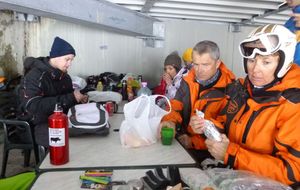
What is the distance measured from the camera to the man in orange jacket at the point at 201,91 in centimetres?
229

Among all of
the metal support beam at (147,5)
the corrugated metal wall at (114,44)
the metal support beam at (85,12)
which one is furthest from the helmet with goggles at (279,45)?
the corrugated metal wall at (114,44)

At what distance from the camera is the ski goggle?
1.54m

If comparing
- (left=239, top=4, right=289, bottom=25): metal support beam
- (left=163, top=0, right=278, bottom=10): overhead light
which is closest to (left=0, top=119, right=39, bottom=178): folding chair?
(left=163, top=0, right=278, bottom=10): overhead light

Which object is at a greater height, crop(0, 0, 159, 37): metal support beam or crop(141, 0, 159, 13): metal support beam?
crop(141, 0, 159, 13): metal support beam

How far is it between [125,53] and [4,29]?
203 centimetres

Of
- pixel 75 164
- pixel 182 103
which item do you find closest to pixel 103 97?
pixel 182 103

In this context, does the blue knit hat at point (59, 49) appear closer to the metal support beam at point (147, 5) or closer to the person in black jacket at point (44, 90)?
the person in black jacket at point (44, 90)

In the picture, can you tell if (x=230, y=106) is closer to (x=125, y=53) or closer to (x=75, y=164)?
(x=75, y=164)

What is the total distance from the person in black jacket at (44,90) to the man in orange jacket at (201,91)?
98 cm

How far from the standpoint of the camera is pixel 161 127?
6.73 feet

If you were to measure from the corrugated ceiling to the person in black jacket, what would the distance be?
4.61ft

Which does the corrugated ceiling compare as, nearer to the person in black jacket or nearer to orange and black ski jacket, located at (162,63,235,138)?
the person in black jacket

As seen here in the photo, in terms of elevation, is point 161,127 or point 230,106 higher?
point 230,106

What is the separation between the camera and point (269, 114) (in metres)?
1.54
